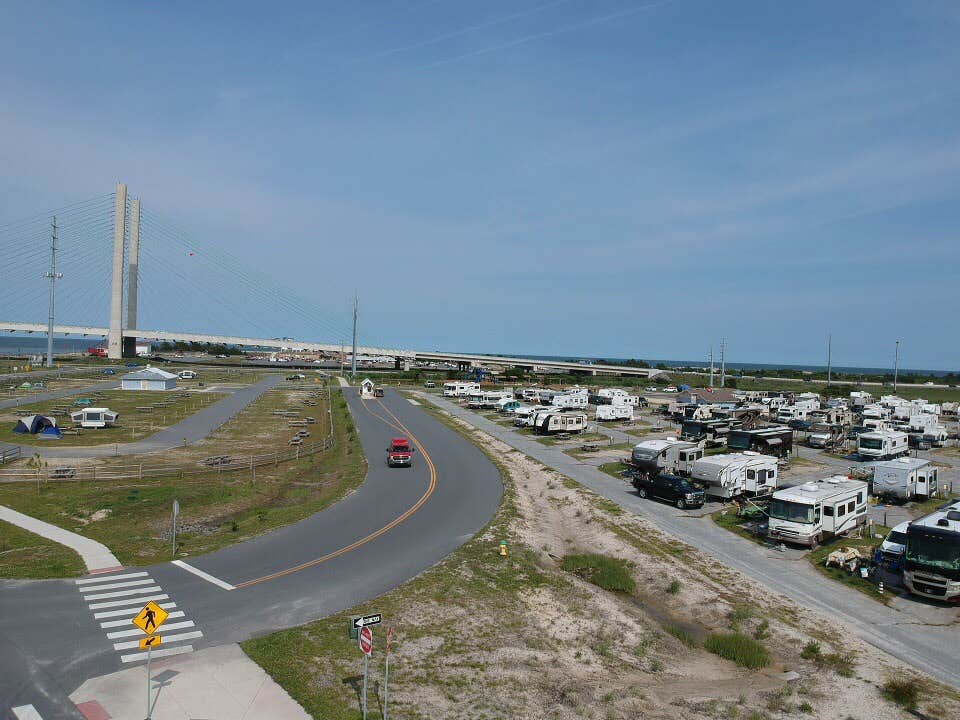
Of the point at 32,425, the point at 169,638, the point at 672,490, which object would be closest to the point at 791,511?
the point at 672,490

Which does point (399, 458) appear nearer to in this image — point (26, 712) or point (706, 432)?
point (706, 432)

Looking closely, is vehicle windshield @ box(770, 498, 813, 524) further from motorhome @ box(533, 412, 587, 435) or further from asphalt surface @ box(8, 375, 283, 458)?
asphalt surface @ box(8, 375, 283, 458)

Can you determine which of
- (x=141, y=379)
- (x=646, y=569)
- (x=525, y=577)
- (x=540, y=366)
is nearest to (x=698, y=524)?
(x=646, y=569)

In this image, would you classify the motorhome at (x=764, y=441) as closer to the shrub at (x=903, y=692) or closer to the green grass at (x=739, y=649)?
the green grass at (x=739, y=649)

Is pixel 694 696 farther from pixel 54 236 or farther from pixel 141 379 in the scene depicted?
pixel 54 236

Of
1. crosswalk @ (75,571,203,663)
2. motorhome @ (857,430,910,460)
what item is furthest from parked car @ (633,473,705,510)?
crosswalk @ (75,571,203,663)

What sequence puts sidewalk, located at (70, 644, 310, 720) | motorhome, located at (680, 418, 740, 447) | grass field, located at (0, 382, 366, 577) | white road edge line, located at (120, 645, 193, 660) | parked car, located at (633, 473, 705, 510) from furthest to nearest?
1. motorhome, located at (680, 418, 740, 447)
2. parked car, located at (633, 473, 705, 510)
3. grass field, located at (0, 382, 366, 577)
4. white road edge line, located at (120, 645, 193, 660)
5. sidewalk, located at (70, 644, 310, 720)
